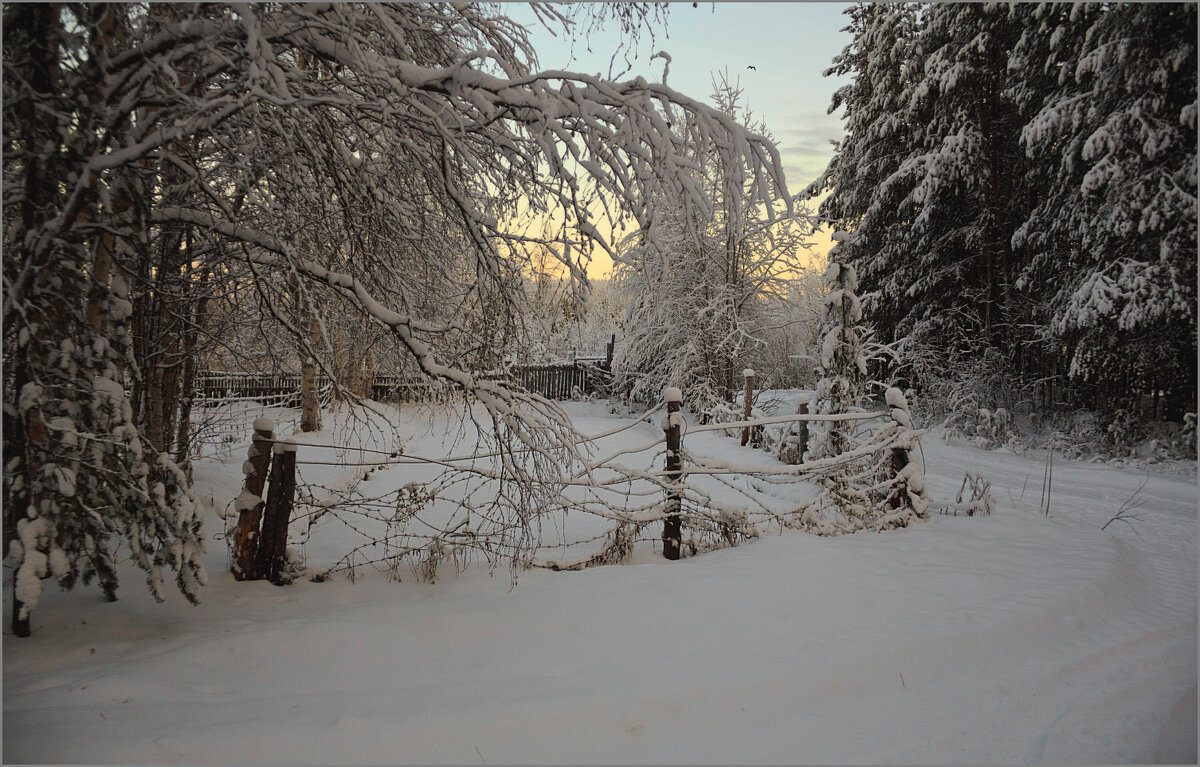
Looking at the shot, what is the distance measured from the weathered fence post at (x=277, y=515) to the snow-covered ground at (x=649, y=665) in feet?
0.56

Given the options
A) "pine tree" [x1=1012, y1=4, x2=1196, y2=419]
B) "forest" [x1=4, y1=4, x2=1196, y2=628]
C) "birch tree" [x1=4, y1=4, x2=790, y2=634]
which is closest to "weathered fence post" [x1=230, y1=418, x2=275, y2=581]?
"forest" [x1=4, y1=4, x2=1196, y2=628]

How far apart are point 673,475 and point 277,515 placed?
283cm

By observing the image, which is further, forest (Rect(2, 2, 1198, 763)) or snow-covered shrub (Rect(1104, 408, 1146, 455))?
snow-covered shrub (Rect(1104, 408, 1146, 455))

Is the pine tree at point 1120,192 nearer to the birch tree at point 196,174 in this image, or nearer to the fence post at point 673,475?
the birch tree at point 196,174

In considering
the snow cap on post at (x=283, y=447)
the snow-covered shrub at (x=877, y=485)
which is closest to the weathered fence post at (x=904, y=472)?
the snow-covered shrub at (x=877, y=485)

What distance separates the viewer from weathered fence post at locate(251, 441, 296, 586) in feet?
12.5

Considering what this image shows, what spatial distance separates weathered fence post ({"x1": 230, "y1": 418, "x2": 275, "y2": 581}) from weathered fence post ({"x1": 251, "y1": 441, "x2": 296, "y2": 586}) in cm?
5

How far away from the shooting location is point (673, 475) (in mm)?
4676

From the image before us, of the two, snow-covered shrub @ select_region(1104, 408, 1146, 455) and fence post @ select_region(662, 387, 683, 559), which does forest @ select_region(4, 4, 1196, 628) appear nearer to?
snow-covered shrub @ select_region(1104, 408, 1146, 455)

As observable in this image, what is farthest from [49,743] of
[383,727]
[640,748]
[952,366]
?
[952,366]

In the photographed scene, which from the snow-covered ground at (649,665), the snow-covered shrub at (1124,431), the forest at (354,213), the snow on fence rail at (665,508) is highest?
the forest at (354,213)

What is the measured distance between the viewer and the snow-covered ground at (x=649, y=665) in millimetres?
2230

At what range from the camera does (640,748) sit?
2242 millimetres

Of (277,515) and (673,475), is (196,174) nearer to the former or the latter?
(277,515)
